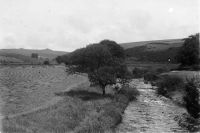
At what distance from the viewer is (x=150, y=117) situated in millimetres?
39062

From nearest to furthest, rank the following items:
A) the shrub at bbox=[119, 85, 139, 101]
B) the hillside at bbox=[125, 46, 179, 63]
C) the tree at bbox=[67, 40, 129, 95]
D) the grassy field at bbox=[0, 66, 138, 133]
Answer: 1. the grassy field at bbox=[0, 66, 138, 133]
2. the shrub at bbox=[119, 85, 139, 101]
3. the tree at bbox=[67, 40, 129, 95]
4. the hillside at bbox=[125, 46, 179, 63]

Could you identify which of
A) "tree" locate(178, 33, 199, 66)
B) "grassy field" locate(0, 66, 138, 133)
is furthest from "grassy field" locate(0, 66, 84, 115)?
"tree" locate(178, 33, 199, 66)

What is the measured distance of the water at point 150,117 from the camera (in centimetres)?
3259

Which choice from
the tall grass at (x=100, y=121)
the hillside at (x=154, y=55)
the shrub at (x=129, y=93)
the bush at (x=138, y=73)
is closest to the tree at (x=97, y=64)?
the shrub at (x=129, y=93)

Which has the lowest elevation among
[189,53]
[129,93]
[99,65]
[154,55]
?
[129,93]

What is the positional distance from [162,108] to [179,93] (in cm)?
1424

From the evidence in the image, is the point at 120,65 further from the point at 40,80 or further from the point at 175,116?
the point at 175,116

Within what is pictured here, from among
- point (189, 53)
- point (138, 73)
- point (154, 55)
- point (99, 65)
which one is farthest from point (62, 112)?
point (154, 55)

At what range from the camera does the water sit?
32.6 meters

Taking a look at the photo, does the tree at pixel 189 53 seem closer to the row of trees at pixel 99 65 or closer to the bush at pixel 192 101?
the row of trees at pixel 99 65

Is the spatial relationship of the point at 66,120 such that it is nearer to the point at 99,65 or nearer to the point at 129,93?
the point at 129,93

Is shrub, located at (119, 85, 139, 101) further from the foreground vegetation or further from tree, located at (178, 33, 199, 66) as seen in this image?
tree, located at (178, 33, 199, 66)

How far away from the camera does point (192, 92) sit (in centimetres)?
3972

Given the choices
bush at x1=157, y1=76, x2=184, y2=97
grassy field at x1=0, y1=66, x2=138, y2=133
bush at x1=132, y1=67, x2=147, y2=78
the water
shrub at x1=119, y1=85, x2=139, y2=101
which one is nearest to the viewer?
grassy field at x1=0, y1=66, x2=138, y2=133
